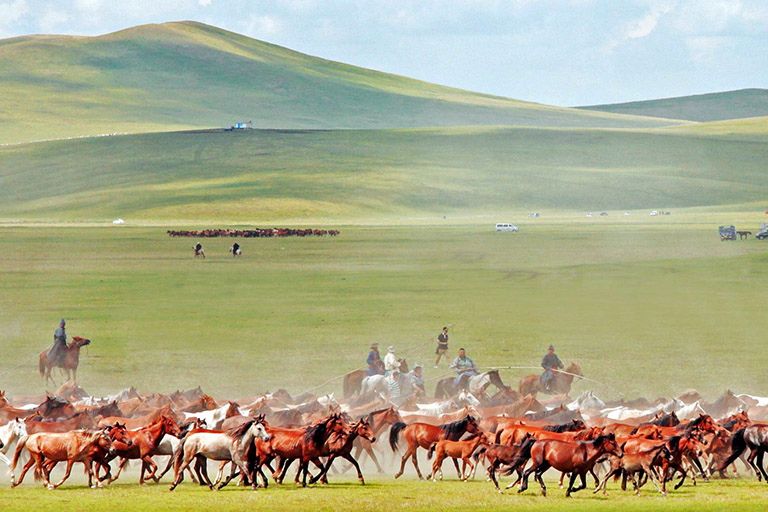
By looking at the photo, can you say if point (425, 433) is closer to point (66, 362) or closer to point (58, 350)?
point (66, 362)

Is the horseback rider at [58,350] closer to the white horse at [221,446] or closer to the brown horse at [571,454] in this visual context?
the white horse at [221,446]

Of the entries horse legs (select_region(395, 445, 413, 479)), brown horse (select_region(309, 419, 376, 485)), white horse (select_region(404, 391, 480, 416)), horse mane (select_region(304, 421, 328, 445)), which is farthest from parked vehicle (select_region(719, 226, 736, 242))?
horse mane (select_region(304, 421, 328, 445))

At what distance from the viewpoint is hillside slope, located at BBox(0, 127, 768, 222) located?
129000mm

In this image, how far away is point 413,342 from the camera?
3628cm

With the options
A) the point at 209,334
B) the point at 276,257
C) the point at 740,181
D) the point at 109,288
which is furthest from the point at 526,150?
the point at 209,334

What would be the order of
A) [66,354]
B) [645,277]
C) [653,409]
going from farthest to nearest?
1. [645,277]
2. [66,354]
3. [653,409]

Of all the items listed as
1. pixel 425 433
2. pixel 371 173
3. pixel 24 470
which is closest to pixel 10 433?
pixel 24 470

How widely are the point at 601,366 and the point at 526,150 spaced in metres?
141

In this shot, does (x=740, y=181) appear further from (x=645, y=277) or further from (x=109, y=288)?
(x=109, y=288)

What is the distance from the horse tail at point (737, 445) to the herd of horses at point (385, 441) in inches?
0.6

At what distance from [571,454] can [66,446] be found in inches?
293

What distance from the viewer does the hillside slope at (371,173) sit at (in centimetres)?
12900

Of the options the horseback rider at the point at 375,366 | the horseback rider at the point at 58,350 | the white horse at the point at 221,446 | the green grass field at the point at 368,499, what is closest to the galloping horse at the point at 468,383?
the horseback rider at the point at 375,366

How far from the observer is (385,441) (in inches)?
782
